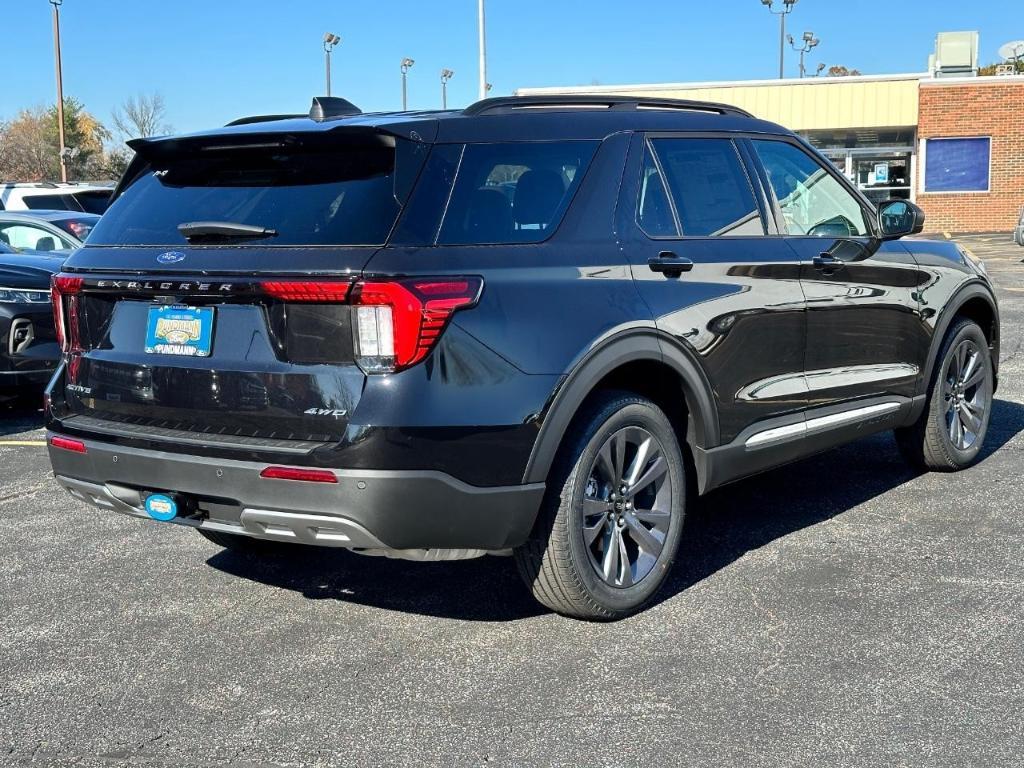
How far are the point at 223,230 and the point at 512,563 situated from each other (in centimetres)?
189

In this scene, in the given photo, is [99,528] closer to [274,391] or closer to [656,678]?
[274,391]

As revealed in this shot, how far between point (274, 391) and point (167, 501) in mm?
554

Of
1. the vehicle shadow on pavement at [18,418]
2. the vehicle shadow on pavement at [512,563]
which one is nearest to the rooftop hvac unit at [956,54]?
the vehicle shadow on pavement at [512,563]

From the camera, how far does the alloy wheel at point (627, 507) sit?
13.3 feet

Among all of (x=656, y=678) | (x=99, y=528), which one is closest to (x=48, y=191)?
(x=99, y=528)

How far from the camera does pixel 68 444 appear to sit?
400cm

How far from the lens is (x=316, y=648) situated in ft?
13.0

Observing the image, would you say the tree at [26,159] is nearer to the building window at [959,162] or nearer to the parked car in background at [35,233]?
the building window at [959,162]

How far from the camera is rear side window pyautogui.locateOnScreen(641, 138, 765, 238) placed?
4.50m

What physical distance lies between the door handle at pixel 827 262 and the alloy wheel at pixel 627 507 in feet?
4.20

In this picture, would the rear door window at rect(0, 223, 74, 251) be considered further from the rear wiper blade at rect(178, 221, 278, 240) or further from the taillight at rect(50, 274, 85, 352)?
the rear wiper blade at rect(178, 221, 278, 240)

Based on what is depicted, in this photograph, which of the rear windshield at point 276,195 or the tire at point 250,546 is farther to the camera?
the tire at point 250,546

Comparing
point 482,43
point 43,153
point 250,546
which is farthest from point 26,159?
point 250,546

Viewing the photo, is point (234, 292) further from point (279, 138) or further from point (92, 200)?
point (92, 200)
